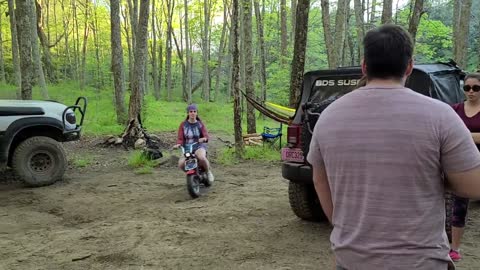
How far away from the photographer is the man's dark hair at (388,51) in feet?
5.30

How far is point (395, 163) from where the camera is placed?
5.24ft

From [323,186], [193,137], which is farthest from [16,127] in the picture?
[323,186]

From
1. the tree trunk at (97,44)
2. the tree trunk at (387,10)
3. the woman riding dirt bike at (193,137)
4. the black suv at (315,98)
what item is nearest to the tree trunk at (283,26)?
the tree trunk at (387,10)

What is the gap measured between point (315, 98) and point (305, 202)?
3.92 feet

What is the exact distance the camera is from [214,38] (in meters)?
45.2

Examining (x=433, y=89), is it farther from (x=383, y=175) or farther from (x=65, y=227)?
(x=65, y=227)

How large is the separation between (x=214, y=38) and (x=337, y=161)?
4459 cm

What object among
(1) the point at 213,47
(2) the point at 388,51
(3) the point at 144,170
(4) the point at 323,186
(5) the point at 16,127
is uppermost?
(1) the point at 213,47

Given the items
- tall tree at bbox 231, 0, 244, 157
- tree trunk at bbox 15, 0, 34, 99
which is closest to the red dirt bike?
tall tree at bbox 231, 0, 244, 157

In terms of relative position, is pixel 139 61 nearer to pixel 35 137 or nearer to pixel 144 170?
pixel 144 170

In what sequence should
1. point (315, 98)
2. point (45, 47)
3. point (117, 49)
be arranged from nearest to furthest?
point (315, 98) → point (117, 49) → point (45, 47)

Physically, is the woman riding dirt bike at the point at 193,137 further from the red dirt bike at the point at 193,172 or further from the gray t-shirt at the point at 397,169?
the gray t-shirt at the point at 397,169

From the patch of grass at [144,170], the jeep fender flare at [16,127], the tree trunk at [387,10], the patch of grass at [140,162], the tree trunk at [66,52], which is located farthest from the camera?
the tree trunk at [66,52]

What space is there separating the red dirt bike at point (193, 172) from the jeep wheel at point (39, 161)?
2.29 m
